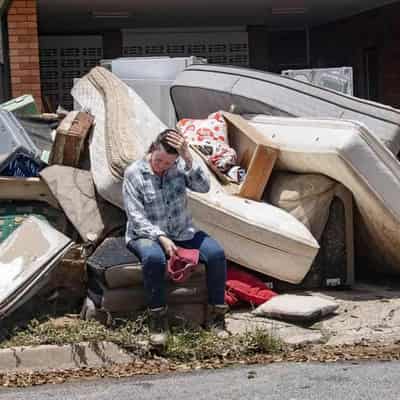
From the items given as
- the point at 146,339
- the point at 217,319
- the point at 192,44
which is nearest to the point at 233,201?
the point at 217,319

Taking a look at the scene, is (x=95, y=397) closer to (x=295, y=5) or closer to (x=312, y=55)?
(x=295, y=5)

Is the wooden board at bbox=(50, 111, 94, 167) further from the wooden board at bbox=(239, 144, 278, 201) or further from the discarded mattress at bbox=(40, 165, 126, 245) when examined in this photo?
the wooden board at bbox=(239, 144, 278, 201)

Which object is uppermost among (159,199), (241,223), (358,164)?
(358,164)

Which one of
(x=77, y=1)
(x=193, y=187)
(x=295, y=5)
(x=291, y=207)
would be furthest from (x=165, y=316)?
(x=295, y=5)

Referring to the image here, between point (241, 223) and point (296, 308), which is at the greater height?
point (241, 223)

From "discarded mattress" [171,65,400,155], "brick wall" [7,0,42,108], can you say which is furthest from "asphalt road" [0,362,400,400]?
"brick wall" [7,0,42,108]

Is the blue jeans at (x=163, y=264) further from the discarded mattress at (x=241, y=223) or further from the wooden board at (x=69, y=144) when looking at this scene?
→ the wooden board at (x=69, y=144)

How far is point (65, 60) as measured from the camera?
14.5m

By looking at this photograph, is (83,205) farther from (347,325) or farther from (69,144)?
(347,325)

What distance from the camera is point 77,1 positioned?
11820mm

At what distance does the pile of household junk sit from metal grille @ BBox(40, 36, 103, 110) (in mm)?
6049

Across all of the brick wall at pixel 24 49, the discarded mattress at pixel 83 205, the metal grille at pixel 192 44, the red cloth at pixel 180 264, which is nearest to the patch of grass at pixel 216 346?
the red cloth at pixel 180 264

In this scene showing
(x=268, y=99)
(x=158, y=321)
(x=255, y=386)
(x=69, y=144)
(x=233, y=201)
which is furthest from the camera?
(x=268, y=99)

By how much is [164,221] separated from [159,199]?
0.51 ft
